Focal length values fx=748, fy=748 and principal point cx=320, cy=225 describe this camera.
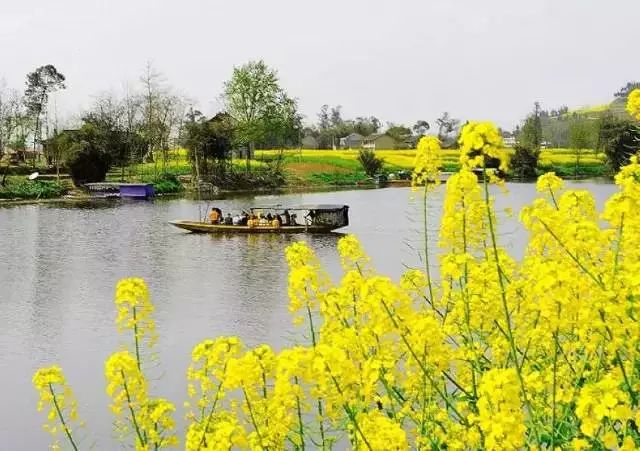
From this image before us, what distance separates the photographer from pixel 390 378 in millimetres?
3174

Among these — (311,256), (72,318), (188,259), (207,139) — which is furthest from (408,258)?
(207,139)

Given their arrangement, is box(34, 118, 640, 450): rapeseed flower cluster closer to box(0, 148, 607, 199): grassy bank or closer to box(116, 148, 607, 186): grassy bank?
box(0, 148, 607, 199): grassy bank

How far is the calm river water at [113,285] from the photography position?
8.85m

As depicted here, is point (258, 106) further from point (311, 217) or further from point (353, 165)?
point (311, 217)

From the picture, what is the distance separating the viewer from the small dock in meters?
41.1

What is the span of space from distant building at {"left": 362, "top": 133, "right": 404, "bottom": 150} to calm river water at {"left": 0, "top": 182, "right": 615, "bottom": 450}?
64724mm

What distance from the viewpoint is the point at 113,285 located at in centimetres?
1537

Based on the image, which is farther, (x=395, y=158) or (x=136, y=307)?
(x=395, y=158)

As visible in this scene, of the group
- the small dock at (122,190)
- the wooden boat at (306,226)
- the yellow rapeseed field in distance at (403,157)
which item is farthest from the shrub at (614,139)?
the small dock at (122,190)

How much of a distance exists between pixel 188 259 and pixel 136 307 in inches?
590

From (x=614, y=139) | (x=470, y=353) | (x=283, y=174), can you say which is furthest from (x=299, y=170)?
(x=470, y=353)

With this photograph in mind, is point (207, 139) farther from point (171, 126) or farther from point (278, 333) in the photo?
point (278, 333)

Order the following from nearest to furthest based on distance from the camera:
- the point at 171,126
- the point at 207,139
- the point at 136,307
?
the point at 136,307
the point at 207,139
the point at 171,126

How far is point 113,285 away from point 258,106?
38.4 metres
